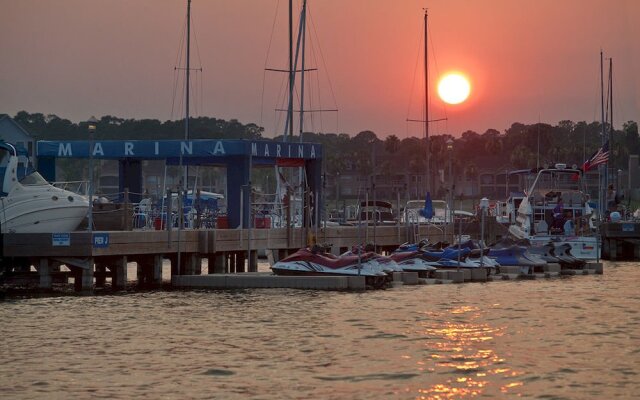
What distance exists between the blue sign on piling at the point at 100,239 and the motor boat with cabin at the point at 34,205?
190 centimetres

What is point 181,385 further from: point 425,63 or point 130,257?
point 425,63

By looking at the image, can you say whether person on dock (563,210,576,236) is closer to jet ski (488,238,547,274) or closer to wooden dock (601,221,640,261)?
jet ski (488,238,547,274)

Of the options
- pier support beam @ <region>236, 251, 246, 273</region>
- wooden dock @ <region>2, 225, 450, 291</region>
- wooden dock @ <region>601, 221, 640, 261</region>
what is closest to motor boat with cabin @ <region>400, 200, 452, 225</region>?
wooden dock @ <region>2, 225, 450, 291</region>

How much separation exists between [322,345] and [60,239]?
527 inches

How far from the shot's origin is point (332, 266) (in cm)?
4481

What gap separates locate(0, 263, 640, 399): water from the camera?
24.4 meters

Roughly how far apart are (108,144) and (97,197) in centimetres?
271

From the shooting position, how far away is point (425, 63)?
86.9 metres

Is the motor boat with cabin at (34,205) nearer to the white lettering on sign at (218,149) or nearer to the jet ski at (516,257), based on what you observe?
the white lettering on sign at (218,149)

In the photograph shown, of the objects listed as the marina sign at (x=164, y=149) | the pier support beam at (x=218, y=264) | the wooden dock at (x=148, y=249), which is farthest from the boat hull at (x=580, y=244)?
the pier support beam at (x=218, y=264)

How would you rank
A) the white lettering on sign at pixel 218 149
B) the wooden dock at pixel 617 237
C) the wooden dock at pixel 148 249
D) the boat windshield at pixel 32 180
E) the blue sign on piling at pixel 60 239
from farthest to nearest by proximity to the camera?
the wooden dock at pixel 617 237
the white lettering on sign at pixel 218 149
the boat windshield at pixel 32 180
the wooden dock at pixel 148 249
the blue sign on piling at pixel 60 239

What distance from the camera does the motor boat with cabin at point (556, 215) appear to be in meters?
59.5

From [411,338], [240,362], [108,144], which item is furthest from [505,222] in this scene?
[240,362]

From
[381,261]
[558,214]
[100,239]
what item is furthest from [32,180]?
[558,214]
